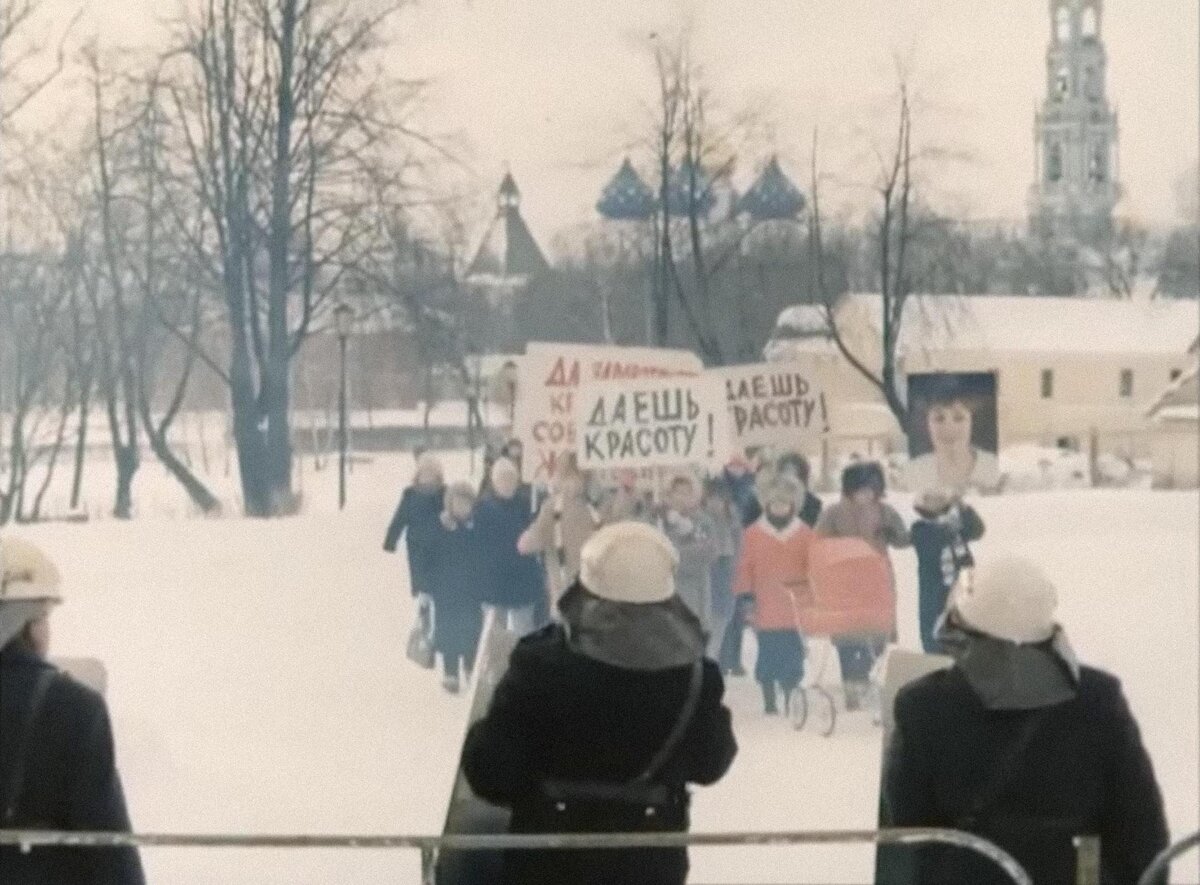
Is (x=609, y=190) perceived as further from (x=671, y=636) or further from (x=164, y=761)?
(x=164, y=761)

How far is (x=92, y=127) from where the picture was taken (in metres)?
3.62

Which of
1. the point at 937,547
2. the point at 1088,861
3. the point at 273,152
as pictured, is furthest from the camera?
the point at 937,547

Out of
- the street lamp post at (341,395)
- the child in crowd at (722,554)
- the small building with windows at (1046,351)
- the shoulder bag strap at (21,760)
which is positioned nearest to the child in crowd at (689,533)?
the child in crowd at (722,554)

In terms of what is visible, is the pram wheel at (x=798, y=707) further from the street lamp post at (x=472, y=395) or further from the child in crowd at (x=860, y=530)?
the street lamp post at (x=472, y=395)

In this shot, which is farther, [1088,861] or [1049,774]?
[1049,774]

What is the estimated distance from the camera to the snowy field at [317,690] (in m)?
3.64

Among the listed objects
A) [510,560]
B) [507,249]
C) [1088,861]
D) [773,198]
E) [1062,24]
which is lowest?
[1088,861]

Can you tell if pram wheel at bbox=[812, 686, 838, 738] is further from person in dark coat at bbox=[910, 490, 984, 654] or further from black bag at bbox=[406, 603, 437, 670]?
black bag at bbox=[406, 603, 437, 670]

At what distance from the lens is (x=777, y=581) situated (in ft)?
12.3

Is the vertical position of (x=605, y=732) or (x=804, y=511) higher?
(x=804, y=511)

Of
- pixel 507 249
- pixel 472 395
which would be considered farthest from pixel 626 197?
pixel 472 395

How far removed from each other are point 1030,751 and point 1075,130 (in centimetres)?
139

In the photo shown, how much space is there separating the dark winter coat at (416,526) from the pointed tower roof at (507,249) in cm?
44

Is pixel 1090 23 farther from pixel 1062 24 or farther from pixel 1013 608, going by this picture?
pixel 1013 608
